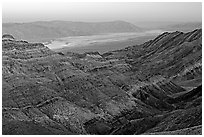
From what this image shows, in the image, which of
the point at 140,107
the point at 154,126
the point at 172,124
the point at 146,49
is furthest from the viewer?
the point at 146,49

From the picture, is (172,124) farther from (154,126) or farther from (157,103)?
(157,103)

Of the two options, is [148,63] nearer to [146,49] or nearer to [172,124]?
[146,49]

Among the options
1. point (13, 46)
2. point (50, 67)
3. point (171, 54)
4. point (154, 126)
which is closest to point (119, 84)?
point (50, 67)

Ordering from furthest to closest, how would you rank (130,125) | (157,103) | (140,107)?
(157,103)
(140,107)
(130,125)

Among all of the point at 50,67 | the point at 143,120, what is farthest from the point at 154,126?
the point at 50,67

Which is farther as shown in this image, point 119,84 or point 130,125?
point 119,84

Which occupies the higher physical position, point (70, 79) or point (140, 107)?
point (70, 79)
